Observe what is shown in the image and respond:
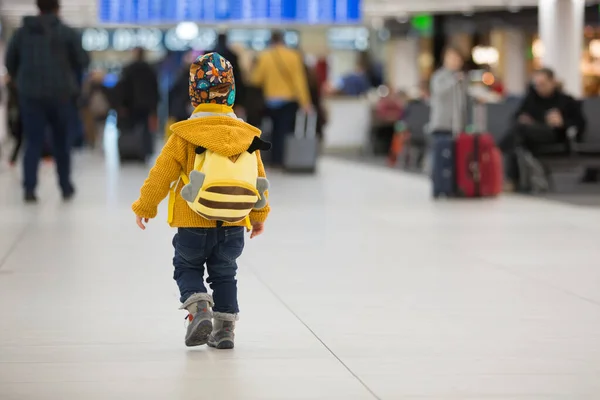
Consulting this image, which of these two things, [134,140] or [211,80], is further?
[134,140]

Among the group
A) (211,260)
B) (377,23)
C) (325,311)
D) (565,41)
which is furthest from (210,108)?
(377,23)

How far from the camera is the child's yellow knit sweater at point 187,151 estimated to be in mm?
5184

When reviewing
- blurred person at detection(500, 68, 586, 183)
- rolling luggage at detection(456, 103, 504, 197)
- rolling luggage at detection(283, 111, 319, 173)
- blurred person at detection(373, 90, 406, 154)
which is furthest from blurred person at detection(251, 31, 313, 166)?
blurred person at detection(373, 90, 406, 154)

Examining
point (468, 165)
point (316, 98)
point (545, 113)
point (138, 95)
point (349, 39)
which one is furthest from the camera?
point (349, 39)

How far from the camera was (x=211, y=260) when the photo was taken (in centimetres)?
539

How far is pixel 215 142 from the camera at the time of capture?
17.0 ft

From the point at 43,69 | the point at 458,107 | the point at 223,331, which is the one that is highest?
the point at 43,69

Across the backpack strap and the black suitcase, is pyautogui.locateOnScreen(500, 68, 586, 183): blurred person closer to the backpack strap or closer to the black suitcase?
the black suitcase

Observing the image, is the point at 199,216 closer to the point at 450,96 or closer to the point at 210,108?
the point at 210,108

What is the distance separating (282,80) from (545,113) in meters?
4.37

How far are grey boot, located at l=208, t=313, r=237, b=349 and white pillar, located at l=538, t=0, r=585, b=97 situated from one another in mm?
19951

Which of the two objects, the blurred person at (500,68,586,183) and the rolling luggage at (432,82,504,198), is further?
the blurred person at (500,68,586,183)

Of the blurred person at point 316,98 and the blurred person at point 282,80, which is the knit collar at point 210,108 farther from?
the blurred person at point 316,98

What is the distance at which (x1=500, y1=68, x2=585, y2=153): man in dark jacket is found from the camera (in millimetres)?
15826
